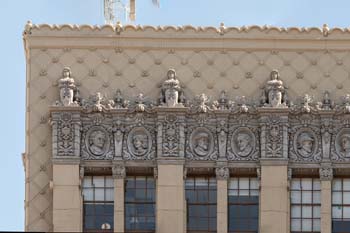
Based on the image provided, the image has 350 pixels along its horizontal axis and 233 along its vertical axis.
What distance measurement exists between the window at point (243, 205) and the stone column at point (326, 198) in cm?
223

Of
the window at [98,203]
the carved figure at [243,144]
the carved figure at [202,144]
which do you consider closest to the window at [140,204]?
the window at [98,203]

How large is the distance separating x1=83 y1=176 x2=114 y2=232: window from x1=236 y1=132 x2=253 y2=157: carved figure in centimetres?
451

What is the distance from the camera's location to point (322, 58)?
357 ft

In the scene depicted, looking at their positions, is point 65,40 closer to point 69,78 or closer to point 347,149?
point 69,78

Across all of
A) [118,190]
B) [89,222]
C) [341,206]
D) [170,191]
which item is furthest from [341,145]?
[89,222]

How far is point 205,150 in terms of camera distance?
353 feet

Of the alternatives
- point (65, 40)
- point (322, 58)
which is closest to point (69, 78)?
point (65, 40)

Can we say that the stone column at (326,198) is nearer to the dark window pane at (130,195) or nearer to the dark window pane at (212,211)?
the dark window pane at (212,211)

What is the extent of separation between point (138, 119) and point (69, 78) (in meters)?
2.82

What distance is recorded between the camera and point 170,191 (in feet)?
352

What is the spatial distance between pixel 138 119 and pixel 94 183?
2.67 m

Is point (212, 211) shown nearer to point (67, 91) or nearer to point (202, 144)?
point (202, 144)

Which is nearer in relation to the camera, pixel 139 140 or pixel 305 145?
pixel 139 140

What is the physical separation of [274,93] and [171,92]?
11.6ft
